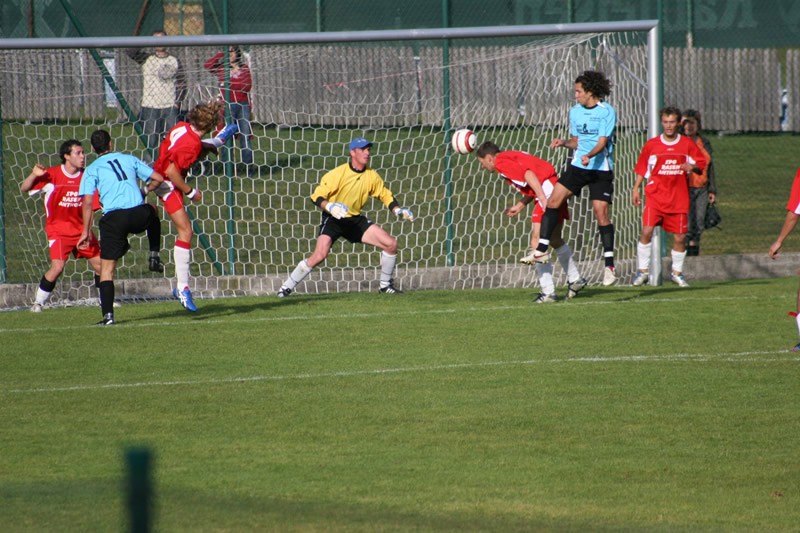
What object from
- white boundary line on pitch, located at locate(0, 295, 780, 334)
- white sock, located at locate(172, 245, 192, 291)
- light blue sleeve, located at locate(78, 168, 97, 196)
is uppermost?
light blue sleeve, located at locate(78, 168, 97, 196)

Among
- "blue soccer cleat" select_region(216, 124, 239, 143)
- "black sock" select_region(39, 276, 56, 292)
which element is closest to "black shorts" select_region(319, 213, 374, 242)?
"blue soccer cleat" select_region(216, 124, 239, 143)

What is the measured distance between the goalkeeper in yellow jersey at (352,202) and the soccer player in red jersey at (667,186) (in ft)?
9.68

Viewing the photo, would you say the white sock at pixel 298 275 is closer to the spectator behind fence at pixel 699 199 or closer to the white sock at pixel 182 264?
the white sock at pixel 182 264

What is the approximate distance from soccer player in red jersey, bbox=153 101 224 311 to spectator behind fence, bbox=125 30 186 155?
5.56 feet

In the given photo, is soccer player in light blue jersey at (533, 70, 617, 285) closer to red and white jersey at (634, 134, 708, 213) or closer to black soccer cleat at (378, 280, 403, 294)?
red and white jersey at (634, 134, 708, 213)

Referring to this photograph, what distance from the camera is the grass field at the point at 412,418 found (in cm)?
493

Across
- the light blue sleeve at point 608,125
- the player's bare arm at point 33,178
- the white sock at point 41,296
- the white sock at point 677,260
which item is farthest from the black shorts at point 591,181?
the white sock at point 41,296

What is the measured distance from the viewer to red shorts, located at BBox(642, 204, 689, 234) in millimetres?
12570

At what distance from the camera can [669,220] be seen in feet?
41.4

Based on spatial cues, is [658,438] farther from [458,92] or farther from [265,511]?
[458,92]

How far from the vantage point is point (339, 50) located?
45.6 feet

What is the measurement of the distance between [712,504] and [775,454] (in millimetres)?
979

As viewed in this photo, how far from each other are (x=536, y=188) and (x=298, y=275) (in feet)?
9.45

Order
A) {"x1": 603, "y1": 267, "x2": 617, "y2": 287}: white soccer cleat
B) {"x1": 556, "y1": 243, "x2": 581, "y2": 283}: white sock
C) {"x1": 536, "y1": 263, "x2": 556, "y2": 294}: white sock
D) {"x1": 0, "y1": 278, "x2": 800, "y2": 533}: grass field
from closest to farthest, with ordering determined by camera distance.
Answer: {"x1": 0, "y1": 278, "x2": 800, "y2": 533}: grass field → {"x1": 536, "y1": 263, "x2": 556, "y2": 294}: white sock → {"x1": 556, "y1": 243, "x2": 581, "y2": 283}: white sock → {"x1": 603, "y1": 267, "x2": 617, "y2": 287}: white soccer cleat
